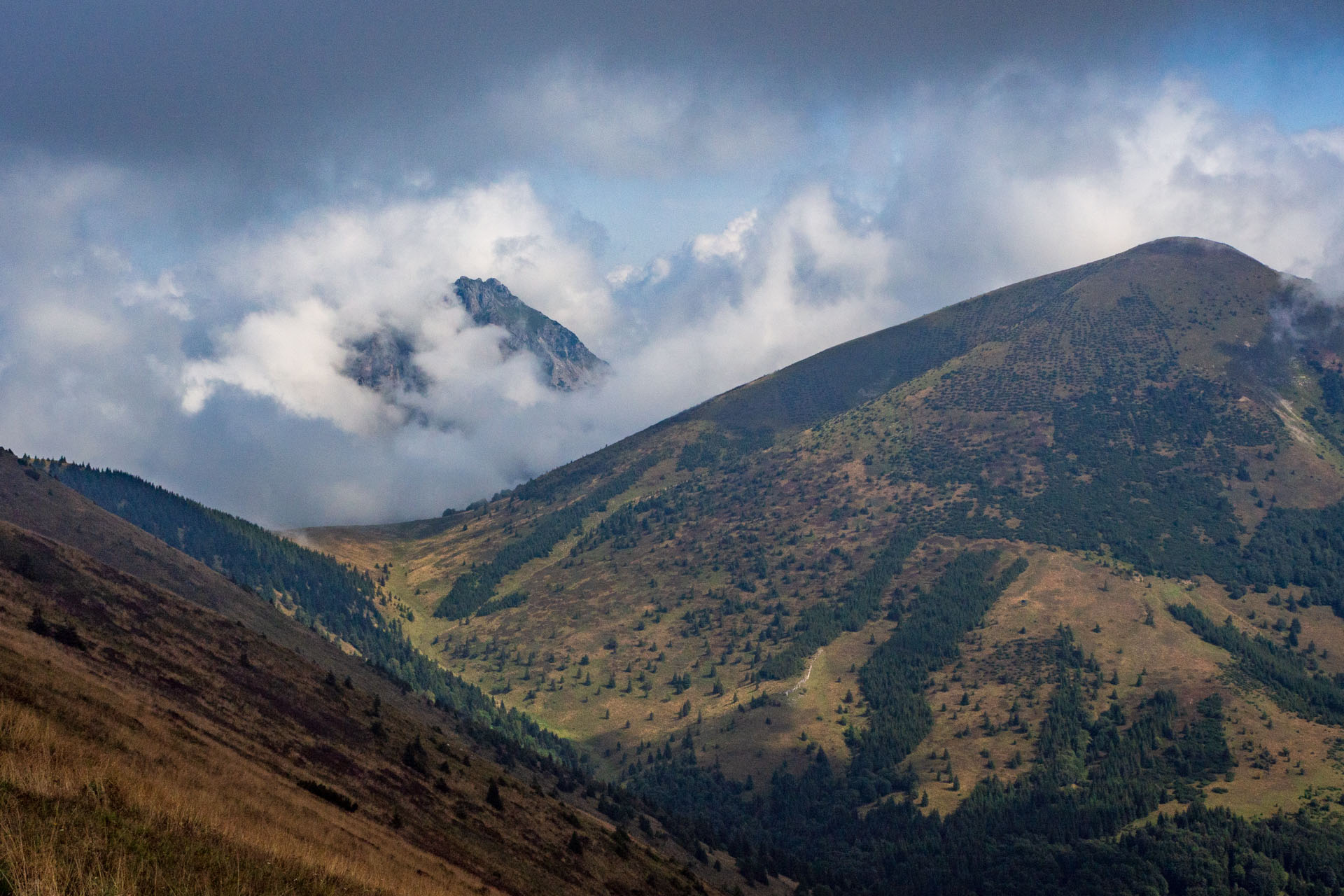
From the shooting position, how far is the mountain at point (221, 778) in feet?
58.0

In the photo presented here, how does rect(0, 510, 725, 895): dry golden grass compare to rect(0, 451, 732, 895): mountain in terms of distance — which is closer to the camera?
rect(0, 510, 725, 895): dry golden grass

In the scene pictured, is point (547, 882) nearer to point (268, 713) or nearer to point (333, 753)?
point (333, 753)

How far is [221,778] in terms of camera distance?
4203 centimetres

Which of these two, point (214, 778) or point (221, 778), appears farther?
point (221, 778)

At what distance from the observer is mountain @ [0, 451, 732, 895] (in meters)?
17.7

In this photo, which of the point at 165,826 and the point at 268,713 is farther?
the point at 268,713

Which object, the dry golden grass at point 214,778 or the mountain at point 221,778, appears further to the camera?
the mountain at point 221,778

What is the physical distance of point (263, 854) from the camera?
66.8 ft

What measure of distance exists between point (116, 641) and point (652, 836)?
10489 centimetres

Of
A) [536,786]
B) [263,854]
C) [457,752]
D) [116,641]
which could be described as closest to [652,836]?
[536,786]

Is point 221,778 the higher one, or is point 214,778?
point 214,778

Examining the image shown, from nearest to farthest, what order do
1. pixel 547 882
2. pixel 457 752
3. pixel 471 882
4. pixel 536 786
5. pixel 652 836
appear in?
pixel 471 882 → pixel 547 882 → pixel 457 752 → pixel 536 786 → pixel 652 836

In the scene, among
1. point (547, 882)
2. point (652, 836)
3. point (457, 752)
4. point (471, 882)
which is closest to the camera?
point (471, 882)

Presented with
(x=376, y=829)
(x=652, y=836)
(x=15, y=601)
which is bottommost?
(x=652, y=836)
